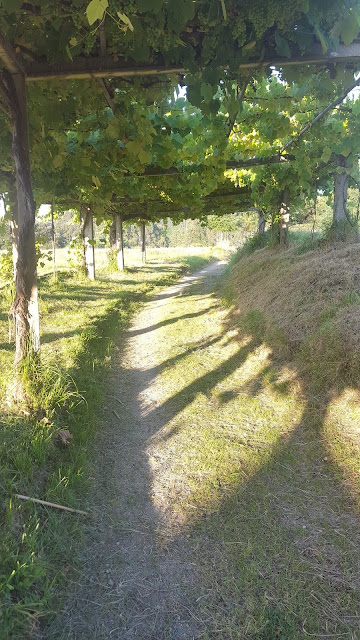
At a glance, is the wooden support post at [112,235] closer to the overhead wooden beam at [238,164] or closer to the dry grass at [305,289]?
the overhead wooden beam at [238,164]

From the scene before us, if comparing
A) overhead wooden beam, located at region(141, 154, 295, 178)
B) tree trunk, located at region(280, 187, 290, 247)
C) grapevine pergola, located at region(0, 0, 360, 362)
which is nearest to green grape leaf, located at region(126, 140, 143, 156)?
grapevine pergola, located at region(0, 0, 360, 362)

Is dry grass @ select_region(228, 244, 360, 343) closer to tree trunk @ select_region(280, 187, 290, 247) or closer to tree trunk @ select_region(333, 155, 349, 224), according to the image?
tree trunk @ select_region(333, 155, 349, 224)

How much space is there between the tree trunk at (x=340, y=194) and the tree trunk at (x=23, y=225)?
19.8ft

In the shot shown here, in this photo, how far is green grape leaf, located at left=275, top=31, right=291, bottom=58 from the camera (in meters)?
2.95

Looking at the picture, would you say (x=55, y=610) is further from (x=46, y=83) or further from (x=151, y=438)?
(x=46, y=83)

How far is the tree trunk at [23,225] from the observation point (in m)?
3.38

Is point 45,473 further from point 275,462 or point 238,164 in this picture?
point 238,164

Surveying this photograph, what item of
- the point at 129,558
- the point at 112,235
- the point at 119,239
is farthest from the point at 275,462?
the point at 112,235

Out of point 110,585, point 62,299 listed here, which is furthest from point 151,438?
point 62,299

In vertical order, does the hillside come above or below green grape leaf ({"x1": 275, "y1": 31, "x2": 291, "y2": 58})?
below

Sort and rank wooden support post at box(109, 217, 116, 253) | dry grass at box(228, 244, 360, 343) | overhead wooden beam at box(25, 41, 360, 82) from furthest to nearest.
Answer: wooden support post at box(109, 217, 116, 253)
dry grass at box(228, 244, 360, 343)
overhead wooden beam at box(25, 41, 360, 82)

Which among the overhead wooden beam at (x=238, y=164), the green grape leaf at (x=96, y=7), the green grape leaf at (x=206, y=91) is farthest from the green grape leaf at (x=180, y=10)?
the overhead wooden beam at (x=238, y=164)

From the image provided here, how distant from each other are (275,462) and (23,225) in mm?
3024

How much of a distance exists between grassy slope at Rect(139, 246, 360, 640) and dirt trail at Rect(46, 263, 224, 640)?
9 centimetres
